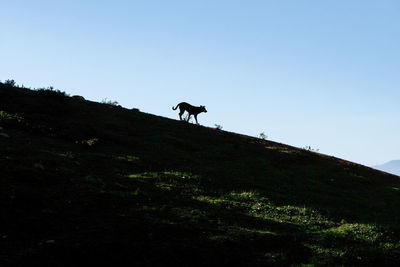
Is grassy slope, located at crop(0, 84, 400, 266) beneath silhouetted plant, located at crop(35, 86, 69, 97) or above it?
beneath

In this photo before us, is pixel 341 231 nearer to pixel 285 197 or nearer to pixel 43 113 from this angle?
pixel 285 197

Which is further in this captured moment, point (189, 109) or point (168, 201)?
point (189, 109)

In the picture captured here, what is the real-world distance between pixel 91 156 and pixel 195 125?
20.0 m

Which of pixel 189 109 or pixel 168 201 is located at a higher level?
pixel 189 109

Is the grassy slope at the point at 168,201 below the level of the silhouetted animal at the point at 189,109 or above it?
below

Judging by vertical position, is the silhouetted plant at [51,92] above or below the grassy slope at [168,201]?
above

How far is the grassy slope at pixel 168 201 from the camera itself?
400 inches

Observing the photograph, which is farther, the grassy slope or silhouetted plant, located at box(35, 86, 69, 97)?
silhouetted plant, located at box(35, 86, 69, 97)

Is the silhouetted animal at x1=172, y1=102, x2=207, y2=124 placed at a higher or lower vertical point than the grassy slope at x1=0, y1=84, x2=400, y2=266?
higher

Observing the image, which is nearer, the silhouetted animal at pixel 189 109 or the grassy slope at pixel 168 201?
the grassy slope at pixel 168 201

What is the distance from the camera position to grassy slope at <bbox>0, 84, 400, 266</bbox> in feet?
33.4

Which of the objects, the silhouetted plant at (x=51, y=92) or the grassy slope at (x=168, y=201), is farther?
the silhouetted plant at (x=51, y=92)

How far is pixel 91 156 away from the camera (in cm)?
2112

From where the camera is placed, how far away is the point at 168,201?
15.0m
